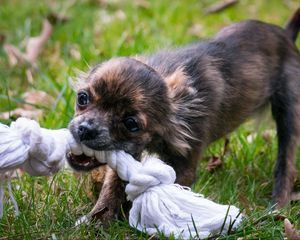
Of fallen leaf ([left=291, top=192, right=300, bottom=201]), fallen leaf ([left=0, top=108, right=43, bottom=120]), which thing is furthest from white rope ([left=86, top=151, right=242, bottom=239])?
fallen leaf ([left=0, top=108, right=43, bottom=120])

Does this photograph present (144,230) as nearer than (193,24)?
Yes

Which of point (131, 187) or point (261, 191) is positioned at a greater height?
Answer: point (131, 187)

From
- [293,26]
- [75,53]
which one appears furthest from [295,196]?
[75,53]

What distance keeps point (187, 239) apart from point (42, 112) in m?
2.37

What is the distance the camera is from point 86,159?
3740 mm

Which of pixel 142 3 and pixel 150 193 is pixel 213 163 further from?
pixel 142 3

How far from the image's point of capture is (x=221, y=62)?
4629 millimetres

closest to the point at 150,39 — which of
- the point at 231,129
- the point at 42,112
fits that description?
the point at 42,112

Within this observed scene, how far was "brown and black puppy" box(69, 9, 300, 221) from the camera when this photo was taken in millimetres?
3703

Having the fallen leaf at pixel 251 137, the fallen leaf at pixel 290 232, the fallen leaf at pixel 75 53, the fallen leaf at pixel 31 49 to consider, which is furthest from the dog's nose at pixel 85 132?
the fallen leaf at pixel 75 53

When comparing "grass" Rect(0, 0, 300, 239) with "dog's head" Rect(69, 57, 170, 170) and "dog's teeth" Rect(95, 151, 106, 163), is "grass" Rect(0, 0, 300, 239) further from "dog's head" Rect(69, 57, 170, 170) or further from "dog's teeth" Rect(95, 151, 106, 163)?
"dog's head" Rect(69, 57, 170, 170)

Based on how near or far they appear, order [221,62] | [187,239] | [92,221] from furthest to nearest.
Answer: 1. [221,62]
2. [92,221]
3. [187,239]

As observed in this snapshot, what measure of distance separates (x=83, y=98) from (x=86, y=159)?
1.14 feet

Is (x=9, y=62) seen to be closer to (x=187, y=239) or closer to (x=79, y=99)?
(x=79, y=99)
